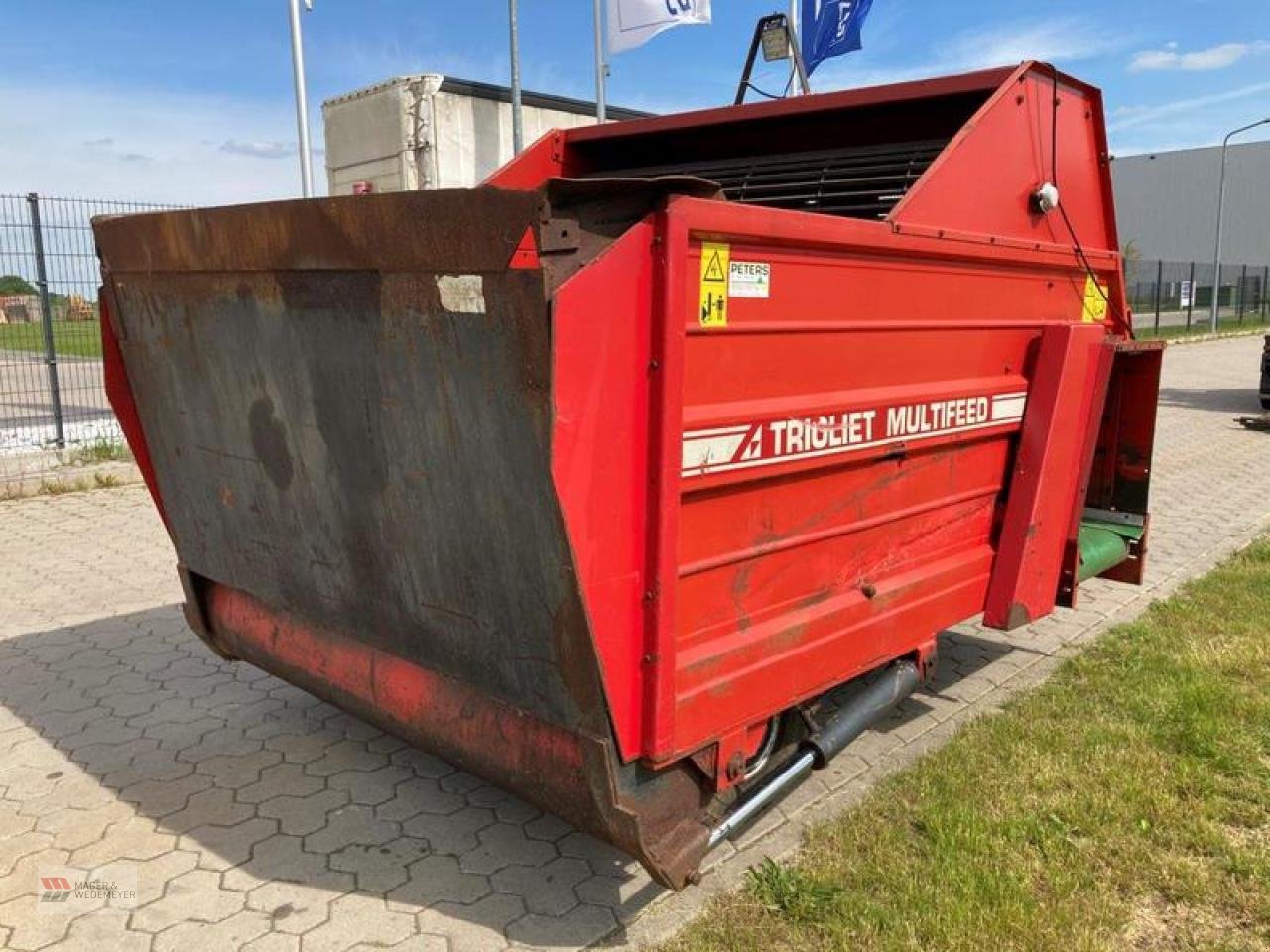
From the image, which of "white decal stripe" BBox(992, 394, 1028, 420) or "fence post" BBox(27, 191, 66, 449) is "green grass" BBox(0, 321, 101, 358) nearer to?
"fence post" BBox(27, 191, 66, 449)

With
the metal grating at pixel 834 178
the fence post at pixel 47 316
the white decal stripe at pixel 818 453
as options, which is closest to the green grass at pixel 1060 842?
the white decal stripe at pixel 818 453

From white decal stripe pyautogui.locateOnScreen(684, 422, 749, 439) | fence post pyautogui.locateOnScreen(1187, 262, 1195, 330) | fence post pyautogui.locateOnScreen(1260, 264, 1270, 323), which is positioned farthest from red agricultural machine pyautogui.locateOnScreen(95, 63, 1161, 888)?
fence post pyautogui.locateOnScreen(1260, 264, 1270, 323)

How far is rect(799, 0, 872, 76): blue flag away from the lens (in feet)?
37.8

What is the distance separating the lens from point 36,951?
2559 millimetres

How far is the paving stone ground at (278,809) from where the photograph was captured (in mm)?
2674

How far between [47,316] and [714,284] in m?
8.40

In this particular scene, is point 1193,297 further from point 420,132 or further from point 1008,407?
point 1008,407

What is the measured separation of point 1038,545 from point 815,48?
9863mm

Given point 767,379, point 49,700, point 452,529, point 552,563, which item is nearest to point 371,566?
point 452,529

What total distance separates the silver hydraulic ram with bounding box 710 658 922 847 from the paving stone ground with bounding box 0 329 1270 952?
0.28m

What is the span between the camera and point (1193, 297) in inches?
1244

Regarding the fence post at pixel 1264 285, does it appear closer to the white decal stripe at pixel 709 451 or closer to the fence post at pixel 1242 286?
the fence post at pixel 1242 286

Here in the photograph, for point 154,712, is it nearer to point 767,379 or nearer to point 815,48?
point 767,379

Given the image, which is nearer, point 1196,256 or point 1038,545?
point 1038,545
